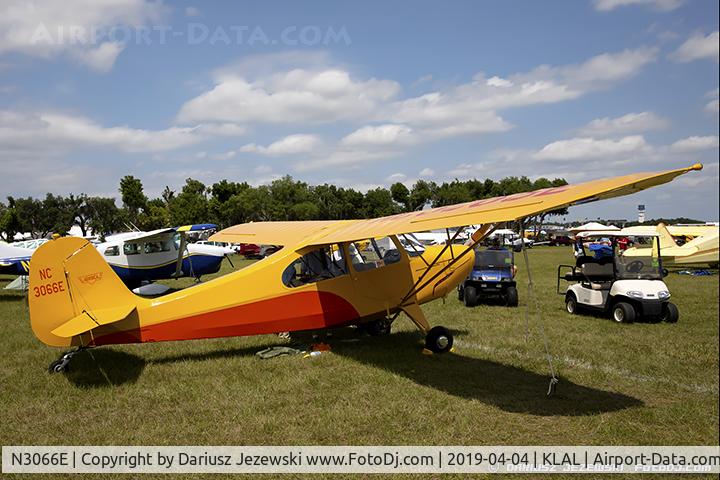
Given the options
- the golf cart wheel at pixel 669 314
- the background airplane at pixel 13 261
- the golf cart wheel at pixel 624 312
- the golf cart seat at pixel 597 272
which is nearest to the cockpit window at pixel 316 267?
the golf cart wheel at pixel 624 312

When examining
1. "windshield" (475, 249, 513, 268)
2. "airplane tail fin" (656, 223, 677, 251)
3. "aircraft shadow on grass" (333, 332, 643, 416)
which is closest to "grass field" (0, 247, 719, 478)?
"aircraft shadow on grass" (333, 332, 643, 416)

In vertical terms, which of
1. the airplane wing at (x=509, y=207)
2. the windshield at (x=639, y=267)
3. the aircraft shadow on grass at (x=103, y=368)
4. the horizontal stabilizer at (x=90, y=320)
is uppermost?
the airplane wing at (x=509, y=207)

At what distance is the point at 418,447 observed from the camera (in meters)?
4.42

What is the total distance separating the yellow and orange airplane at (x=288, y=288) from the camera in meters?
6.04

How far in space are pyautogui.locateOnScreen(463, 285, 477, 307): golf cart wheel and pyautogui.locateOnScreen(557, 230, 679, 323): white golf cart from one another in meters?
2.11

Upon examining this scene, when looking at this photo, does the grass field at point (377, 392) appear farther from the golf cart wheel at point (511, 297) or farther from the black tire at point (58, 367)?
Result: the golf cart wheel at point (511, 297)

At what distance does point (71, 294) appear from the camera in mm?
6324

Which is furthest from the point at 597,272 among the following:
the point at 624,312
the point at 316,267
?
the point at 316,267

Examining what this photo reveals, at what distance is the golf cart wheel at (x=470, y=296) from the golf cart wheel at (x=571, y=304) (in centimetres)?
212

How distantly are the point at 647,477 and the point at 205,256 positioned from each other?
53.1ft

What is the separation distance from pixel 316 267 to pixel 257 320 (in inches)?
49.9

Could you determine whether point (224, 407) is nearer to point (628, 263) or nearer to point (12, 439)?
point (12, 439)

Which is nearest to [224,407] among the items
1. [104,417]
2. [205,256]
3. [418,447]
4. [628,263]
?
[104,417]

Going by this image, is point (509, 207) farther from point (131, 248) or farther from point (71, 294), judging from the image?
point (131, 248)
